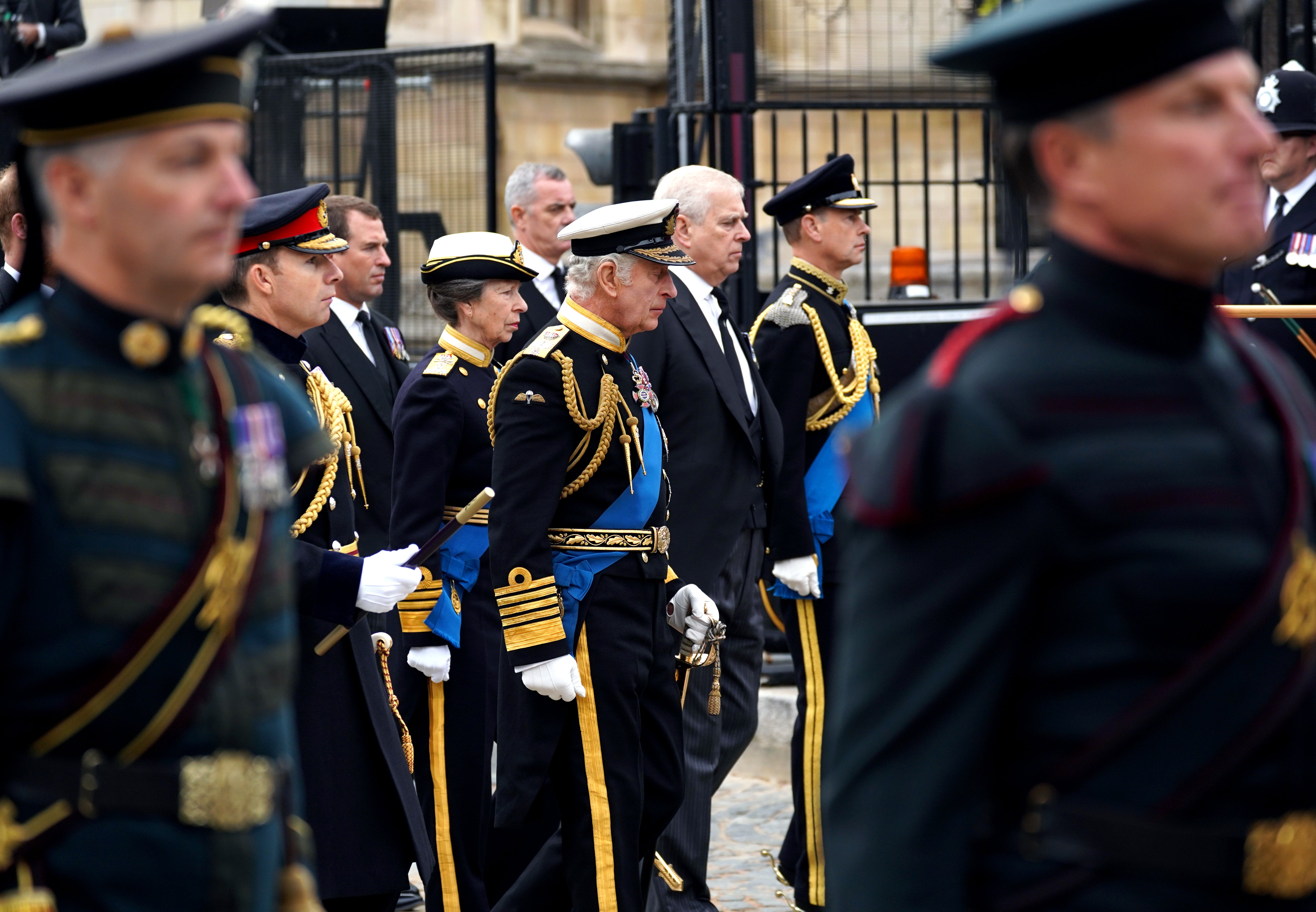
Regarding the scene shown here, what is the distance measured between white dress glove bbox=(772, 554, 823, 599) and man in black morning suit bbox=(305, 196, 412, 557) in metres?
1.27

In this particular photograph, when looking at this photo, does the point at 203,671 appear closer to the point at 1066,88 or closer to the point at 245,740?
the point at 245,740

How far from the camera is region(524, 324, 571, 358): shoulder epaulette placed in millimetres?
4859

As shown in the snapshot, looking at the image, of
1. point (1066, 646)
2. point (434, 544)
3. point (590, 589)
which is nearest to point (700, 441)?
point (590, 589)

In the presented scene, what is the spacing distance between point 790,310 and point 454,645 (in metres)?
1.59

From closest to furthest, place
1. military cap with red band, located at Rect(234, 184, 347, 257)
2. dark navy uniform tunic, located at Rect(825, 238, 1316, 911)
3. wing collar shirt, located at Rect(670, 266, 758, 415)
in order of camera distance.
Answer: dark navy uniform tunic, located at Rect(825, 238, 1316, 911) → military cap with red band, located at Rect(234, 184, 347, 257) → wing collar shirt, located at Rect(670, 266, 758, 415)

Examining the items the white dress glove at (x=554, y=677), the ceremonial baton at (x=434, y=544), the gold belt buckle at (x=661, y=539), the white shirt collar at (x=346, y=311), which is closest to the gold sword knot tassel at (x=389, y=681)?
the ceremonial baton at (x=434, y=544)

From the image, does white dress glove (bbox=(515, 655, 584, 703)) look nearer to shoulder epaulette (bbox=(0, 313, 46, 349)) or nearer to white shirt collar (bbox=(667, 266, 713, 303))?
white shirt collar (bbox=(667, 266, 713, 303))

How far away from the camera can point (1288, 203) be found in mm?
7312

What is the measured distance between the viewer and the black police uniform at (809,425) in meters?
5.95

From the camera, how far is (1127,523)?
1.92 m

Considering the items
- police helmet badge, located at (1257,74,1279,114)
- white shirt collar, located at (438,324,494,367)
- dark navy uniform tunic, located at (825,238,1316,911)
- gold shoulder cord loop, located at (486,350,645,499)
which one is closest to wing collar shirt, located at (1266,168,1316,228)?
police helmet badge, located at (1257,74,1279,114)

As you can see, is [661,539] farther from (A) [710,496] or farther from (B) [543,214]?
(B) [543,214]

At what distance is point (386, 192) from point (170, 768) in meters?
10.3

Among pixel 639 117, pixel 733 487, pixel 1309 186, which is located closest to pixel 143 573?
pixel 733 487
